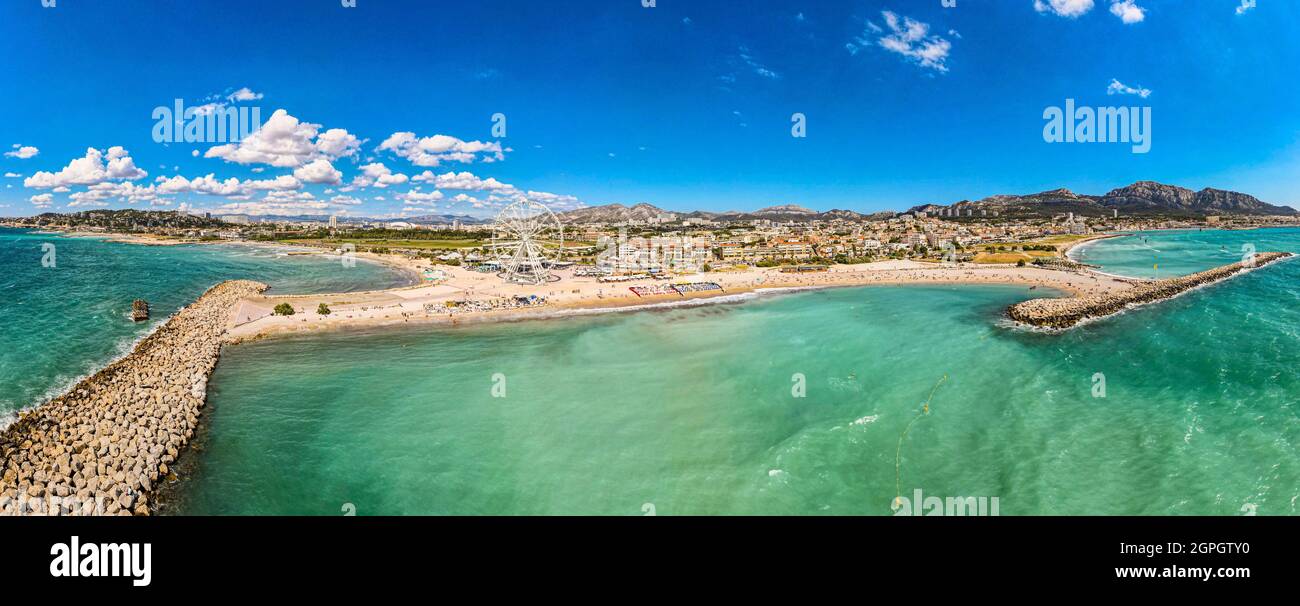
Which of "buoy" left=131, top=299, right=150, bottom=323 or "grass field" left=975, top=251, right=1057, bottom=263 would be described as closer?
"buoy" left=131, top=299, right=150, bottom=323

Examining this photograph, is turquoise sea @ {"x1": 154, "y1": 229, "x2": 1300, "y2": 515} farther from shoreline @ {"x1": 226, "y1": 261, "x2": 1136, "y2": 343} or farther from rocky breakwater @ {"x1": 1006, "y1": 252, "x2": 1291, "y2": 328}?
shoreline @ {"x1": 226, "y1": 261, "x2": 1136, "y2": 343}

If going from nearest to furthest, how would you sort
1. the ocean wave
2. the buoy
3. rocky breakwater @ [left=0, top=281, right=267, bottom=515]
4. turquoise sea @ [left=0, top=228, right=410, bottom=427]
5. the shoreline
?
rocky breakwater @ [left=0, top=281, right=267, bottom=515], the ocean wave, turquoise sea @ [left=0, top=228, right=410, bottom=427], the shoreline, the buoy

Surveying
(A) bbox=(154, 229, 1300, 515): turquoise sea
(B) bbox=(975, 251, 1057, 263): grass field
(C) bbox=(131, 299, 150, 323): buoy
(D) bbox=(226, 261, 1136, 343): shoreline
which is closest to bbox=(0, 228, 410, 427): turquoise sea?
(C) bbox=(131, 299, 150, 323): buoy

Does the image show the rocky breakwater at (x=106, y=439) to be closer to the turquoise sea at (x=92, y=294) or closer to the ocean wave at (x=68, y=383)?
the ocean wave at (x=68, y=383)

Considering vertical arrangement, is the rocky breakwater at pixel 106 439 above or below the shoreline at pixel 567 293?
below

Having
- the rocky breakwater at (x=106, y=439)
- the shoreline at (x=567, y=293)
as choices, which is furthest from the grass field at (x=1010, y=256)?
the rocky breakwater at (x=106, y=439)

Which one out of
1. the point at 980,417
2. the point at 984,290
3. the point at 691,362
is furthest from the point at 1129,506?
the point at 984,290

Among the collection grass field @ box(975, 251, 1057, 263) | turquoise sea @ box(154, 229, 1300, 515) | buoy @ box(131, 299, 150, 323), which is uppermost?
grass field @ box(975, 251, 1057, 263)
